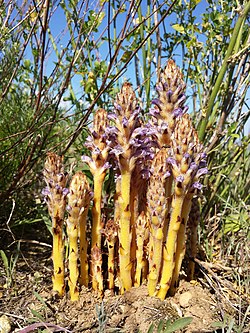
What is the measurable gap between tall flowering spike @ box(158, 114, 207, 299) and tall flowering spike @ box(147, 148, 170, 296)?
3 cm

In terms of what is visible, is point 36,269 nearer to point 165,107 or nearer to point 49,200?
point 49,200

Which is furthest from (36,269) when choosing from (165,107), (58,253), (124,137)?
(165,107)

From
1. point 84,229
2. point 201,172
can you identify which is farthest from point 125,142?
point 84,229

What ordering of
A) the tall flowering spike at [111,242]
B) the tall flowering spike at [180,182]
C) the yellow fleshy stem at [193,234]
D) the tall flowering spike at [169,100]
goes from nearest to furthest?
the tall flowering spike at [180,182] → the tall flowering spike at [169,100] → the tall flowering spike at [111,242] → the yellow fleshy stem at [193,234]

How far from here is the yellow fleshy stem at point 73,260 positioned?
5.40 ft

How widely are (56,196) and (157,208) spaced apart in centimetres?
40

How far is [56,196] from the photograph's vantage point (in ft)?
5.36

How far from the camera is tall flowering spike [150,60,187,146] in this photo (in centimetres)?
158

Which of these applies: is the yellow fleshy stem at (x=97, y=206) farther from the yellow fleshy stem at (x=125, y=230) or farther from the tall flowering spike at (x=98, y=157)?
the yellow fleshy stem at (x=125, y=230)

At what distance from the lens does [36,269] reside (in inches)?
82.9

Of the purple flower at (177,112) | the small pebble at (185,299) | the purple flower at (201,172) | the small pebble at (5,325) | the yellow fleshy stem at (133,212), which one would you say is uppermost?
the purple flower at (177,112)

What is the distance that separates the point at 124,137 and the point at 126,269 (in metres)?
0.54

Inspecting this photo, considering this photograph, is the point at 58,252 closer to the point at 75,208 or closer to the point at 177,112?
the point at 75,208

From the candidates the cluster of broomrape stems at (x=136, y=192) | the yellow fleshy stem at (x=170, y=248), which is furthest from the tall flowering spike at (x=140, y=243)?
the yellow fleshy stem at (x=170, y=248)
